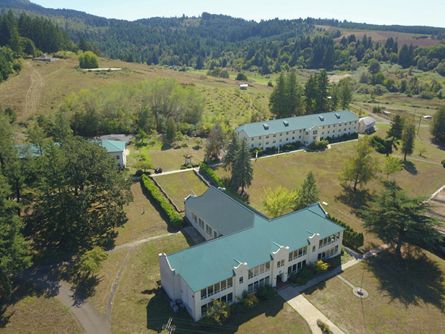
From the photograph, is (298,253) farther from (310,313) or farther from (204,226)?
(204,226)

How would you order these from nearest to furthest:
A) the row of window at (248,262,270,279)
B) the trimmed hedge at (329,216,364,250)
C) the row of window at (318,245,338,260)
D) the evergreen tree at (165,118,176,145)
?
the row of window at (248,262,270,279) < the row of window at (318,245,338,260) < the trimmed hedge at (329,216,364,250) < the evergreen tree at (165,118,176,145)

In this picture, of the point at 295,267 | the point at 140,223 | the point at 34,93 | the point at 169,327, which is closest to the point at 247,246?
the point at 295,267

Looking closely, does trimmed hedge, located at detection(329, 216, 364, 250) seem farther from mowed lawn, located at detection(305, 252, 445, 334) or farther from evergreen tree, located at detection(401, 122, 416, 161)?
evergreen tree, located at detection(401, 122, 416, 161)

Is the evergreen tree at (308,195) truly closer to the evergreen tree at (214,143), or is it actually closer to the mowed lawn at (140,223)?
the mowed lawn at (140,223)

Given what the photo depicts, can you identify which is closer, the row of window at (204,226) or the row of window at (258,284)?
the row of window at (258,284)

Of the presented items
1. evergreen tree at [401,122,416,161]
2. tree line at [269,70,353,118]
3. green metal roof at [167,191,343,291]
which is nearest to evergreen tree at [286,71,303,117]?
tree line at [269,70,353,118]

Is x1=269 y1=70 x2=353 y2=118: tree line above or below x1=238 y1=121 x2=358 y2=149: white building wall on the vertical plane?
above

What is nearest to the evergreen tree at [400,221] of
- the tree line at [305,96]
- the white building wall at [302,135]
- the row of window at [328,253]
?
the row of window at [328,253]
